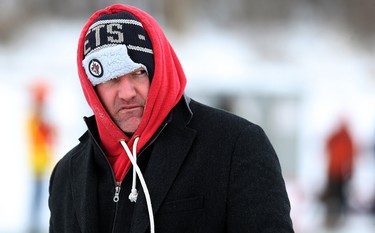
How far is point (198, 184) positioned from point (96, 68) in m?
0.48

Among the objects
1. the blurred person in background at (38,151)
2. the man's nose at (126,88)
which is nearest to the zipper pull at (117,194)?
the man's nose at (126,88)

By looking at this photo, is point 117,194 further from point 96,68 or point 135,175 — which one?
point 96,68

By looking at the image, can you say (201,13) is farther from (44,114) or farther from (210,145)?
(210,145)

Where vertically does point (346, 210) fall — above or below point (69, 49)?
below

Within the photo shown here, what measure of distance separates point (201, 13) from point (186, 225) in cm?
1464

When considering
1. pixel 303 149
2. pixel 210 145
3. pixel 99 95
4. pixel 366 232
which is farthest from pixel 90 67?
pixel 303 149

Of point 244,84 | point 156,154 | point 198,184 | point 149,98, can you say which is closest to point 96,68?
point 149,98

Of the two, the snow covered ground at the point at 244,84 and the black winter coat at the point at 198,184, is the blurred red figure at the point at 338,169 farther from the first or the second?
the black winter coat at the point at 198,184

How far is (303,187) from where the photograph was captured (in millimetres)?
12133

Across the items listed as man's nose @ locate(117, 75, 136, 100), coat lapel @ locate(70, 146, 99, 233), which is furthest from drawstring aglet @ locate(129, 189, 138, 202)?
man's nose @ locate(117, 75, 136, 100)

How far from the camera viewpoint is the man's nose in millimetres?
2459

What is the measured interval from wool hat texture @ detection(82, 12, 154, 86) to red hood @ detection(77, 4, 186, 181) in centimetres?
2

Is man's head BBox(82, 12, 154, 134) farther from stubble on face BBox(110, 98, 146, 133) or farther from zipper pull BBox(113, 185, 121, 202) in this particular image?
zipper pull BBox(113, 185, 121, 202)

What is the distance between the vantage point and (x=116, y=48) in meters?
2.48
